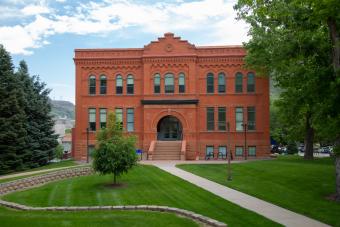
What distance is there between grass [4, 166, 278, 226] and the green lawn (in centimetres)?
221

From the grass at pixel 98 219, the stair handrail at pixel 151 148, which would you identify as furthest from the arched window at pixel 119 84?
the grass at pixel 98 219

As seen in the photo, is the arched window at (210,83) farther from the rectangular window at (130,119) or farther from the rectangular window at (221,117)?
the rectangular window at (130,119)

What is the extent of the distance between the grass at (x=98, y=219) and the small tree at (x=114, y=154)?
7.90 metres

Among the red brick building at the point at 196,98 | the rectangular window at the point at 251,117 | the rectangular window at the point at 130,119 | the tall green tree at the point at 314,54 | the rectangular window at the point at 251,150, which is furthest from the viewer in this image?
the rectangular window at the point at 130,119

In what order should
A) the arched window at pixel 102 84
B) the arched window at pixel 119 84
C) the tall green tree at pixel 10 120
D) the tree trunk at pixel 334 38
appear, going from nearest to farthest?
the tree trunk at pixel 334 38 → the tall green tree at pixel 10 120 → the arched window at pixel 119 84 → the arched window at pixel 102 84

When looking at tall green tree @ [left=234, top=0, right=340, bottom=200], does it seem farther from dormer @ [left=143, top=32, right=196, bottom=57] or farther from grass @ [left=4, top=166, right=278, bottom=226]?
dormer @ [left=143, top=32, right=196, bottom=57]

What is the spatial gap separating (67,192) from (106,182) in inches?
143

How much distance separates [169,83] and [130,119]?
5431 millimetres

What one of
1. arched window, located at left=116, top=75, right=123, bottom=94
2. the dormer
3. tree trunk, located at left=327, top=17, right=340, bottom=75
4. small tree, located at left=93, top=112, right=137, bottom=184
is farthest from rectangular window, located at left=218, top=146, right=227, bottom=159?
tree trunk, located at left=327, top=17, right=340, bottom=75

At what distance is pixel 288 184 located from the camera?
22844mm

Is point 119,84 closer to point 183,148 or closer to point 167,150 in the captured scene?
point 167,150

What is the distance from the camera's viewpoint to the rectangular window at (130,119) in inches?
1769

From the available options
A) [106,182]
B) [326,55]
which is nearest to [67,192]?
[106,182]

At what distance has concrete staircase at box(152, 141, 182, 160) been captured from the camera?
41.4 m
